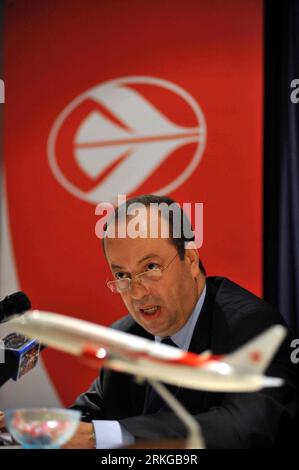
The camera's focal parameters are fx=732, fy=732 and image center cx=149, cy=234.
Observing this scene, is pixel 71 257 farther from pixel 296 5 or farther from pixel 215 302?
pixel 296 5

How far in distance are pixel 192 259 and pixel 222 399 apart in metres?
0.63

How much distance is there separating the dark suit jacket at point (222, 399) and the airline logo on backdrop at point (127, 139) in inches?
36.1

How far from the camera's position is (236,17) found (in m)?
3.67

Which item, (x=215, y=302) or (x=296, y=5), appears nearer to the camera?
(x=215, y=302)

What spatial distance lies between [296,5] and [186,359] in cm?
256

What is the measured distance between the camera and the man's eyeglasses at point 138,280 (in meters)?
2.54

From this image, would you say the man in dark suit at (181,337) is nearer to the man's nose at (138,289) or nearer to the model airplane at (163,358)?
the man's nose at (138,289)

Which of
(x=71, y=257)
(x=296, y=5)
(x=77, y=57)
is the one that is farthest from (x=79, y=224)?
(x=296, y=5)

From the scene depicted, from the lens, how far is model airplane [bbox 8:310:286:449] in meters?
1.36

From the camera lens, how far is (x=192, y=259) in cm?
288

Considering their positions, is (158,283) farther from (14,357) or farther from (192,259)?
(14,357)

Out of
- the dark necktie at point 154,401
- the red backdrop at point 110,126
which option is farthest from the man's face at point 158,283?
the red backdrop at point 110,126

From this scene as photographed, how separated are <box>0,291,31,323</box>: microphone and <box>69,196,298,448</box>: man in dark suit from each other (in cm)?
39
